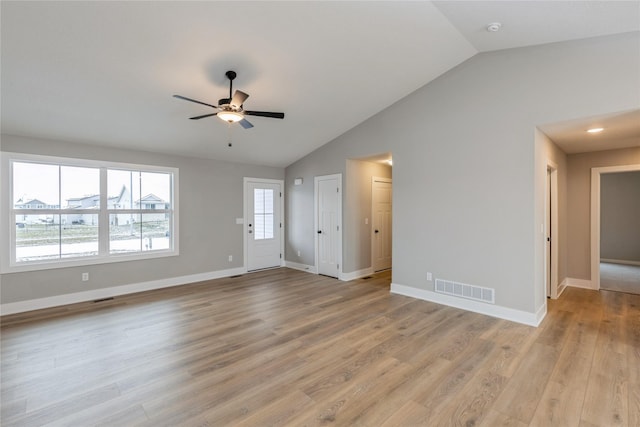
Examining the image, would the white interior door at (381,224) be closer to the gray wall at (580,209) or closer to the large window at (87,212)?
the gray wall at (580,209)

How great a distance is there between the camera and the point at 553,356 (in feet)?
9.33

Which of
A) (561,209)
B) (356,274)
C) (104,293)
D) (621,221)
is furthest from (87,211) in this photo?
(621,221)

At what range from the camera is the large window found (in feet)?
13.9

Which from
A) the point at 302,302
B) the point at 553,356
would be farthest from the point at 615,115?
the point at 302,302

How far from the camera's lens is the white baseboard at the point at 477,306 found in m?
3.64

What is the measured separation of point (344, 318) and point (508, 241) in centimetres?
233

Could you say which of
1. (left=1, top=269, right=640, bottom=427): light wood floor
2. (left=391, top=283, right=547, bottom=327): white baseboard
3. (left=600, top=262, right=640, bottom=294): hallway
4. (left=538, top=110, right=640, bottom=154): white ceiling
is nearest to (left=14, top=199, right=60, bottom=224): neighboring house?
(left=1, top=269, right=640, bottom=427): light wood floor

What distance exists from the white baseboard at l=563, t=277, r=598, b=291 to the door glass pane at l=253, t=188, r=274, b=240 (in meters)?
5.90

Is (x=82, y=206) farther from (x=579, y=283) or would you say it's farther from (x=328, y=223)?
(x=579, y=283)

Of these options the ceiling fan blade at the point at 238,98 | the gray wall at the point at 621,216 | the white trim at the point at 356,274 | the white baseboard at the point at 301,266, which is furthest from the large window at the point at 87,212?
the gray wall at the point at 621,216

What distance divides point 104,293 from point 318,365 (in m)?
4.06

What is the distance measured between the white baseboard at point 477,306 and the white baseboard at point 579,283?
6.54 feet

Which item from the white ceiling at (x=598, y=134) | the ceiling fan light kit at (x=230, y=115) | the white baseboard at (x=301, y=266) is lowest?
the white baseboard at (x=301, y=266)

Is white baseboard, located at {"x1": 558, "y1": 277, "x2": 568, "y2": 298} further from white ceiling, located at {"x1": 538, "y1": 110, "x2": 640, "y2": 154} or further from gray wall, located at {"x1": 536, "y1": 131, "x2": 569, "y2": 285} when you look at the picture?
white ceiling, located at {"x1": 538, "y1": 110, "x2": 640, "y2": 154}
